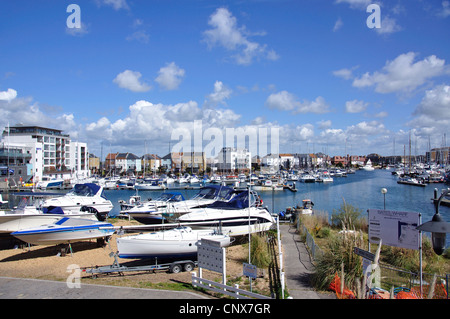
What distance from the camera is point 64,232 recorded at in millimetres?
18641

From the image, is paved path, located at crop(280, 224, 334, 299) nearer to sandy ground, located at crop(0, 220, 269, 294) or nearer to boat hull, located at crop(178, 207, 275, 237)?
sandy ground, located at crop(0, 220, 269, 294)

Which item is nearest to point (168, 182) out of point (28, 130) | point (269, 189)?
point (269, 189)

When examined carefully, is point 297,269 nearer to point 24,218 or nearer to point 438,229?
→ point 438,229

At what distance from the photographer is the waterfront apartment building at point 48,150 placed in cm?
8881

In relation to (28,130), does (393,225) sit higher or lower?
lower

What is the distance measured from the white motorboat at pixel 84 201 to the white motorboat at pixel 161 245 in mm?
13727

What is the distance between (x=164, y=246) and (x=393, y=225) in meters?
10.1

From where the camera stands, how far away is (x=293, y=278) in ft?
41.4

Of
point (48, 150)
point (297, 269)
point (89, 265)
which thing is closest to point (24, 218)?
point (89, 265)

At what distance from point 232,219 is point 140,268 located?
7663 millimetres

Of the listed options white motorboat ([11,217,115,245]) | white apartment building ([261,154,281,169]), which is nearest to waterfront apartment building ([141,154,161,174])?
white apartment building ([261,154,281,169])
